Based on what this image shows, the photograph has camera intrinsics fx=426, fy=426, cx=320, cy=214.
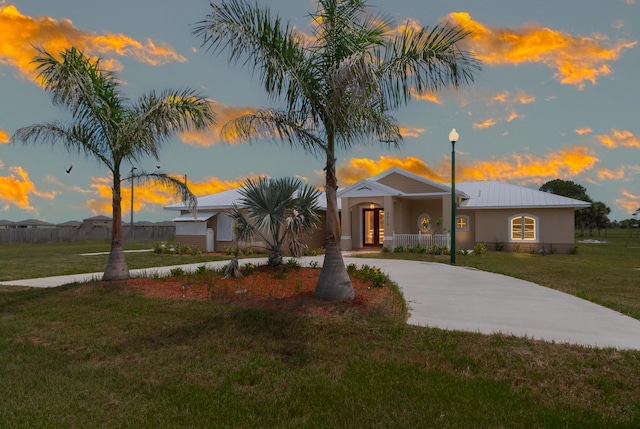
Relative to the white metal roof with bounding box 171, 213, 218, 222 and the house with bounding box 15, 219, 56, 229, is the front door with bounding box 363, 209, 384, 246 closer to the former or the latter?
the white metal roof with bounding box 171, 213, 218, 222

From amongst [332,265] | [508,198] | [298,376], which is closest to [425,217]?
[508,198]

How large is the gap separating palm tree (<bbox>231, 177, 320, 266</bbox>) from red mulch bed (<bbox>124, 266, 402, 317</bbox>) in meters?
0.77

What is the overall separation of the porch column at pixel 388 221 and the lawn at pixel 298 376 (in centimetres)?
Result: 1650

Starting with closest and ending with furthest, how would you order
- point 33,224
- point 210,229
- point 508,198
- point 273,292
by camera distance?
point 273,292 → point 508,198 → point 210,229 → point 33,224

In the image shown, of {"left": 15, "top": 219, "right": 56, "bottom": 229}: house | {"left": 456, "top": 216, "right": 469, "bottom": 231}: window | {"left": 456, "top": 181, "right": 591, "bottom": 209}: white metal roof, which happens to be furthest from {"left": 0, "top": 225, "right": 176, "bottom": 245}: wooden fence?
{"left": 15, "top": 219, "right": 56, "bottom": 229}: house

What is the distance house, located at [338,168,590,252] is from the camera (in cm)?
2330

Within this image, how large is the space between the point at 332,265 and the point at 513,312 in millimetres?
3362

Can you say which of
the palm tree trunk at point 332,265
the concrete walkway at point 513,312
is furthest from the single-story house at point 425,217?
the palm tree trunk at point 332,265

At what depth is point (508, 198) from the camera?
82.1 feet

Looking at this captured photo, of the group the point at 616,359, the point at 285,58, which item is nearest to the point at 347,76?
the point at 285,58

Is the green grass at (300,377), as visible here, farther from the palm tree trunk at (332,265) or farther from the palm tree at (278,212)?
Answer: the palm tree at (278,212)

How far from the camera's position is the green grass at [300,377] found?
12.8ft

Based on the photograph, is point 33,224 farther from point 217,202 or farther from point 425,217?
point 425,217

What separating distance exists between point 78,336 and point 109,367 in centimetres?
171
